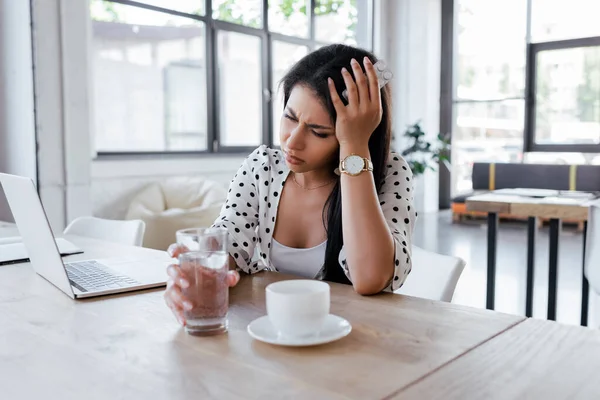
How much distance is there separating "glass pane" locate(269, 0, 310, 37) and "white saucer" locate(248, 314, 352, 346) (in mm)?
5021

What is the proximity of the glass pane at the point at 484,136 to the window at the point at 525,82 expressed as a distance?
12mm

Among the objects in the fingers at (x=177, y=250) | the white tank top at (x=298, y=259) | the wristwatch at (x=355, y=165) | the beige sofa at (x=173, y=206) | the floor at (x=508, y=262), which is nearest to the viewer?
the fingers at (x=177, y=250)

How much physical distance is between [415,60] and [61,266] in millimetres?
6656

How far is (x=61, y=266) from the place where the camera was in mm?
1057

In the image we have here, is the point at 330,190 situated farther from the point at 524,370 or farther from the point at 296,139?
the point at 524,370

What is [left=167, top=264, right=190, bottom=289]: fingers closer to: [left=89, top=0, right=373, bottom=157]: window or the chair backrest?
the chair backrest

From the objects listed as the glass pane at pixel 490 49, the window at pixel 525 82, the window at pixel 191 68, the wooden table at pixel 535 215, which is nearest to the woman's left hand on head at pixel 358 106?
the wooden table at pixel 535 215

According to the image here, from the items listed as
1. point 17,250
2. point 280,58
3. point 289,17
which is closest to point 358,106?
point 17,250

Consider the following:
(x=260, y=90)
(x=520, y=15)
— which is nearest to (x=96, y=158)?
(x=260, y=90)

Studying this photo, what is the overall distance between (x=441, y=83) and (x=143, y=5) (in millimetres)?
4346

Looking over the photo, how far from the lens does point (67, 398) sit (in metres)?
0.63

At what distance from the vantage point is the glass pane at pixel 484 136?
708 cm

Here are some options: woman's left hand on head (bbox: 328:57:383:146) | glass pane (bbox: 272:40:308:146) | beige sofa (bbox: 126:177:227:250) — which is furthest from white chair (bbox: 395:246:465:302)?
glass pane (bbox: 272:40:308:146)

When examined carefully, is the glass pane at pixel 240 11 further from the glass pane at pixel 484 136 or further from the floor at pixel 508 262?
the glass pane at pixel 484 136
